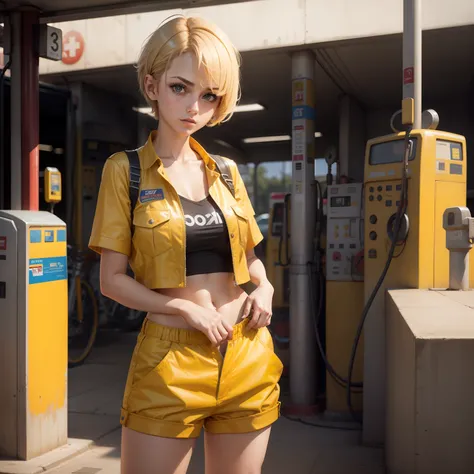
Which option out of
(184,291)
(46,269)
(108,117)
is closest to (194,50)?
(184,291)

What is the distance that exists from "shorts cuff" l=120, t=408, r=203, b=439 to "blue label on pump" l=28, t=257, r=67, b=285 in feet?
6.79

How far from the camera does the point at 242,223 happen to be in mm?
1595

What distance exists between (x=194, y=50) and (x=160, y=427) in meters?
0.86

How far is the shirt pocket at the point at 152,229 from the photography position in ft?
4.75

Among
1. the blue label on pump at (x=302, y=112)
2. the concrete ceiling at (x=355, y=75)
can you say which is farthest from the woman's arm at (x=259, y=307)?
the concrete ceiling at (x=355, y=75)

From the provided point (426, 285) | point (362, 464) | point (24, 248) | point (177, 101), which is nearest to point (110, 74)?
point (24, 248)

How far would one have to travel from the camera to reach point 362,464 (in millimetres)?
3545

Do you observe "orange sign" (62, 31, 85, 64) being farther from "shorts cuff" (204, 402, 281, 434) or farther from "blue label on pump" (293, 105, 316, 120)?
"shorts cuff" (204, 402, 281, 434)

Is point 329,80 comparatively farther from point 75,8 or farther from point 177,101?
point 177,101

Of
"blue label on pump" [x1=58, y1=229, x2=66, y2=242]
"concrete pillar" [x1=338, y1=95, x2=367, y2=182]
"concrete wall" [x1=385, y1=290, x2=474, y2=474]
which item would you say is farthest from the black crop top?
"concrete pillar" [x1=338, y1=95, x2=367, y2=182]

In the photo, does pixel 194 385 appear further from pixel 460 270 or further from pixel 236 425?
pixel 460 270

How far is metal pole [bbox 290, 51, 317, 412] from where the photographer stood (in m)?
4.59

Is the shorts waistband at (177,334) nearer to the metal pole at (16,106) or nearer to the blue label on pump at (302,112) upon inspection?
the metal pole at (16,106)

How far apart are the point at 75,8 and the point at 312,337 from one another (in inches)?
108
